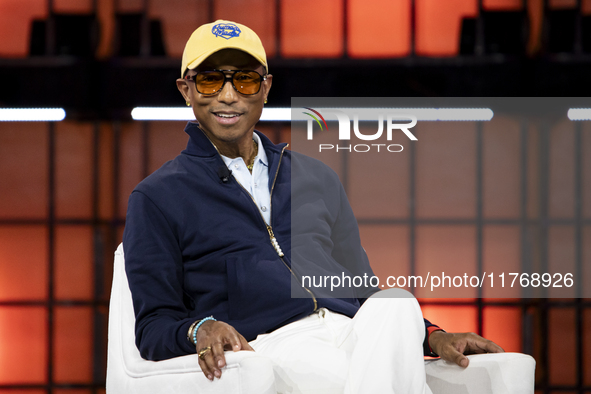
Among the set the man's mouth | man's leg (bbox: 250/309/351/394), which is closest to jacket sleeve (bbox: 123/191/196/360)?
man's leg (bbox: 250/309/351/394)

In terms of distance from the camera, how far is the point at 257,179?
1588mm

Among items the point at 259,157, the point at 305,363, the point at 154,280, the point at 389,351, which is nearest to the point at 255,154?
the point at 259,157

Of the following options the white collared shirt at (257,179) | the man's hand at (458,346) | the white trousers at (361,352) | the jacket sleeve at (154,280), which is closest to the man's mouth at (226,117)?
the white collared shirt at (257,179)

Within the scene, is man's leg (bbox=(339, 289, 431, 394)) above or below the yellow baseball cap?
below

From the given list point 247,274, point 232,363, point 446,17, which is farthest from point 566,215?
point 232,363

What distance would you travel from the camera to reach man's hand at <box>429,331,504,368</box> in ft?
4.43

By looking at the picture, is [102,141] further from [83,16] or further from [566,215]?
[566,215]

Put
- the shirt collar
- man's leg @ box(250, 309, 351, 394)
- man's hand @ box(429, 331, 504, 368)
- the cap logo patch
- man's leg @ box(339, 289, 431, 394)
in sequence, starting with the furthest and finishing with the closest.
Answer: the shirt collar, the cap logo patch, man's hand @ box(429, 331, 504, 368), man's leg @ box(250, 309, 351, 394), man's leg @ box(339, 289, 431, 394)

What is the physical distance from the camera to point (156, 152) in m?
2.62

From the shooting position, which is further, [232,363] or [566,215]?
[566,215]

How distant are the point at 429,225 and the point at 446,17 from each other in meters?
0.99

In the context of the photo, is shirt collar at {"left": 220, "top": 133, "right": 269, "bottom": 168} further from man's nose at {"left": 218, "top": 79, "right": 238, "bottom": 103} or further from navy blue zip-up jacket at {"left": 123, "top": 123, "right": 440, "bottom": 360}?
man's nose at {"left": 218, "top": 79, "right": 238, "bottom": 103}

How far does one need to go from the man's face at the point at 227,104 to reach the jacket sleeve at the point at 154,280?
0.28 meters

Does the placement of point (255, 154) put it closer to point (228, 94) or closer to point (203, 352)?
point (228, 94)
